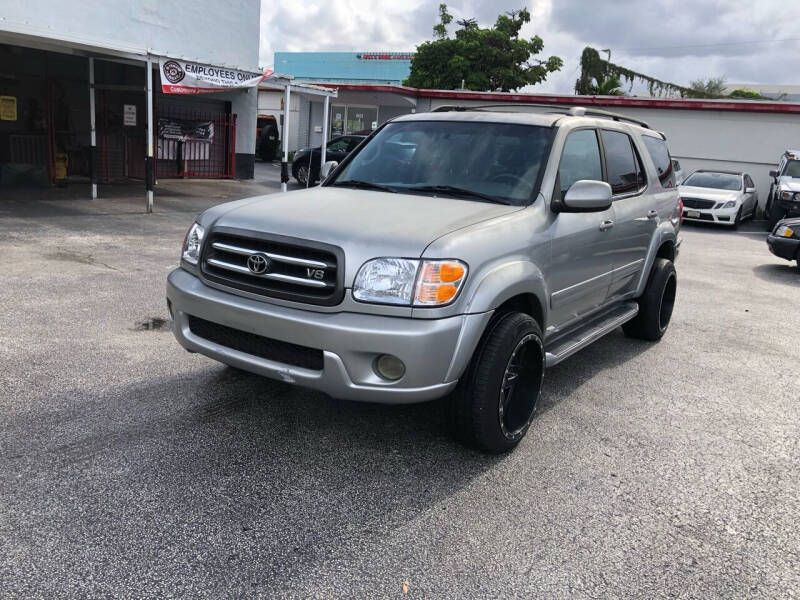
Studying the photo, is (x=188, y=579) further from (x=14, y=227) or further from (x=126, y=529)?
(x=14, y=227)

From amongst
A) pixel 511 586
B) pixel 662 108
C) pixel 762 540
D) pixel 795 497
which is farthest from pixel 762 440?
pixel 662 108

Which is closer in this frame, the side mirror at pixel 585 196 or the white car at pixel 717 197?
the side mirror at pixel 585 196

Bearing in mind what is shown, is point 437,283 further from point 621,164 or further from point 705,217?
point 705,217

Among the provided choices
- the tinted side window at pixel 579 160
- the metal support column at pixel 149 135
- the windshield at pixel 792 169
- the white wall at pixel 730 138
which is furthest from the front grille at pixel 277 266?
the white wall at pixel 730 138

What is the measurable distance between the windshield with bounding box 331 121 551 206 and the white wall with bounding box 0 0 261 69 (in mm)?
8780

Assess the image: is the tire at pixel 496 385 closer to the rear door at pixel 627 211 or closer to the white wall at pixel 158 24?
the rear door at pixel 627 211

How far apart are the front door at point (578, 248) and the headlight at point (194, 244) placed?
2017mm

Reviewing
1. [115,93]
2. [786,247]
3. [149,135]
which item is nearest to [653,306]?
[786,247]

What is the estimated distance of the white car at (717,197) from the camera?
16.7 m

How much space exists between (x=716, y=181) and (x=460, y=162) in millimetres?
16148

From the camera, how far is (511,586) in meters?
2.65

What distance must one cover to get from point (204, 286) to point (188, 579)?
1613 millimetres

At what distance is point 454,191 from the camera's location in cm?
412

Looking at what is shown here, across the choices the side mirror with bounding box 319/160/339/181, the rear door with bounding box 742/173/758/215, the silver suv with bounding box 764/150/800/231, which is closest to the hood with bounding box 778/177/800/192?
the silver suv with bounding box 764/150/800/231
